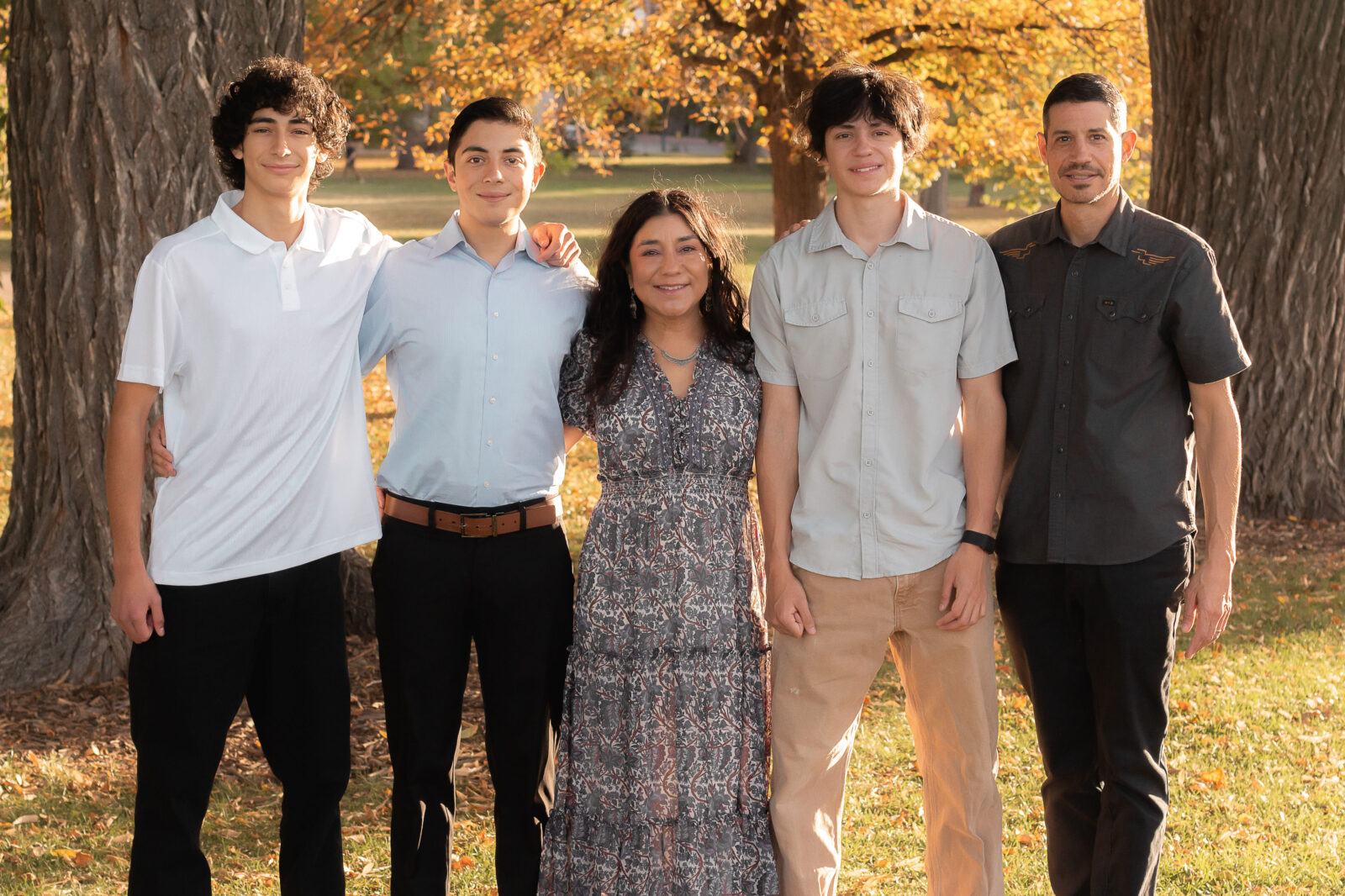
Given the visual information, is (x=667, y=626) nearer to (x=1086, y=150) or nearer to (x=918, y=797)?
(x=1086, y=150)

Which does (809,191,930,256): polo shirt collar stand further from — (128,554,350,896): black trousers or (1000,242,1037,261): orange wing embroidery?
(128,554,350,896): black trousers

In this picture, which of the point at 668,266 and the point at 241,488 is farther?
the point at 668,266

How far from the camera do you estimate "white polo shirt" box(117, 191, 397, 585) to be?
9.57 ft

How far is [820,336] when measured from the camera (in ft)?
10.3

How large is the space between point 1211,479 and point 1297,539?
15.9 feet

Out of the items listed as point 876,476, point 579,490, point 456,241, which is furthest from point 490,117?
point 579,490

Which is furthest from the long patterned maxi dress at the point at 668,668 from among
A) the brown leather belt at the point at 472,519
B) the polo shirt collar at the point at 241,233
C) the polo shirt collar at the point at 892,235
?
the polo shirt collar at the point at 241,233

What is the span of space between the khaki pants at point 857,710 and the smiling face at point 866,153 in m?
0.99

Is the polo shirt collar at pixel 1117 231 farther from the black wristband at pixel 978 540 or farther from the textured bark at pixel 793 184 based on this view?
the textured bark at pixel 793 184

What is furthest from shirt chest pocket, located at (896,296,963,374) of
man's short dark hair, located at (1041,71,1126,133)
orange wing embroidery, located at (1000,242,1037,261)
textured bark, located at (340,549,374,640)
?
textured bark, located at (340,549,374,640)

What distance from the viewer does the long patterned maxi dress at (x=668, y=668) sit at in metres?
3.17

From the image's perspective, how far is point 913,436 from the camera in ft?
10.2

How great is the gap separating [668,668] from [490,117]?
5.06 feet

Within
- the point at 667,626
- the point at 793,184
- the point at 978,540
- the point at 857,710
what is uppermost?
the point at 793,184
